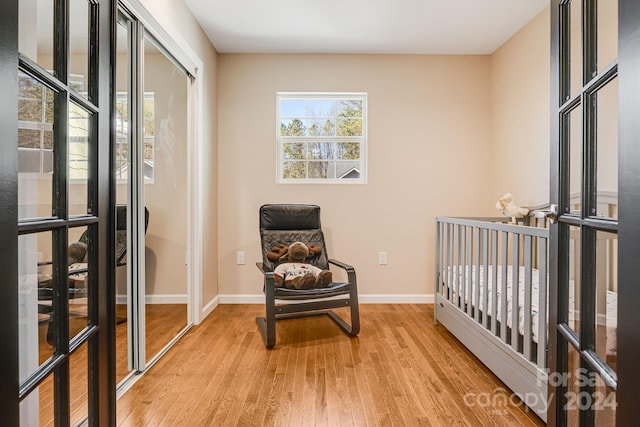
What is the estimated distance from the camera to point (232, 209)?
386 cm

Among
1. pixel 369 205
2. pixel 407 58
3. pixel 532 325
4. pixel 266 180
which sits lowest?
pixel 532 325

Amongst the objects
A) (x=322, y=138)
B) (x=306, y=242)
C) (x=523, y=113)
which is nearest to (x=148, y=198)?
(x=306, y=242)

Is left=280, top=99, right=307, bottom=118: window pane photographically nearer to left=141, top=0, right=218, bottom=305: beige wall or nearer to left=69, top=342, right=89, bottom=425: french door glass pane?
left=141, top=0, right=218, bottom=305: beige wall

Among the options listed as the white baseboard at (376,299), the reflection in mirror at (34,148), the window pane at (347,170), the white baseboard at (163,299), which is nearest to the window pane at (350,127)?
the window pane at (347,170)

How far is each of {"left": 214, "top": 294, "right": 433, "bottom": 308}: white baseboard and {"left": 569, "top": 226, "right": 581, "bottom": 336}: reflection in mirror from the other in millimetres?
2892

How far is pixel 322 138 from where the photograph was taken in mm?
3957

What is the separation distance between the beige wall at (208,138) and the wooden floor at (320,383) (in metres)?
0.66

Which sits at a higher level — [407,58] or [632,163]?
[407,58]

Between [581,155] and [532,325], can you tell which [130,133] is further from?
[532,325]

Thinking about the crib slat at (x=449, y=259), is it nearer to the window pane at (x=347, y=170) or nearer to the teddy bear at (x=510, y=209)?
the teddy bear at (x=510, y=209)

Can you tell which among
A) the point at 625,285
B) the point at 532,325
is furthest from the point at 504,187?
the point at 625,285

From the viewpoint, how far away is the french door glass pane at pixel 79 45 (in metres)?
1.07

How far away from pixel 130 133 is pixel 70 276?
1.38 m

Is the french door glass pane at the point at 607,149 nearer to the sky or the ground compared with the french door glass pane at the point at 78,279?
nearer to the sky
